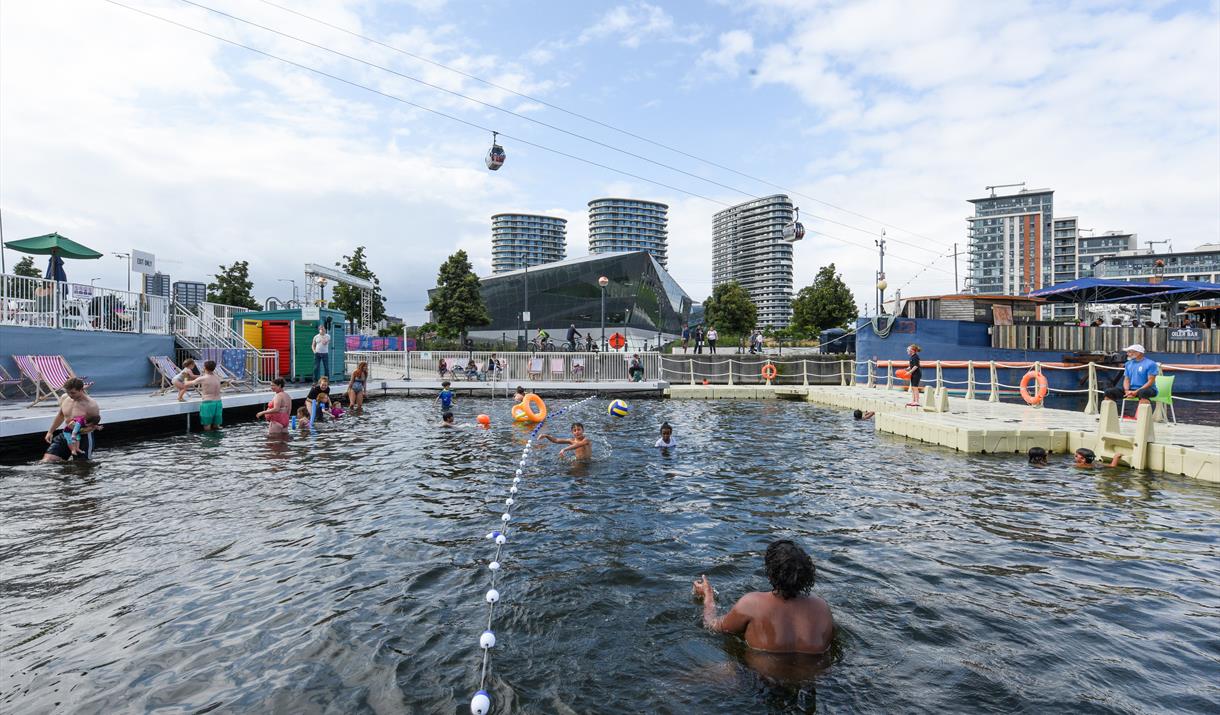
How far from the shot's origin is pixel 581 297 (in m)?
62.8

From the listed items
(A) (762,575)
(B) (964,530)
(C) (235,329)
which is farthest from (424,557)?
(C) (235,329)

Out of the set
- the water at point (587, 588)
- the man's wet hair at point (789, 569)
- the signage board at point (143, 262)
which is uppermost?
the signage board at point (143, 262)

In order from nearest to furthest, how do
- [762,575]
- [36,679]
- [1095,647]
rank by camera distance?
[36,679] → [1095,647] → [762,575]

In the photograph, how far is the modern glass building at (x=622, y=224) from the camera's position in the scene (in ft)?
614

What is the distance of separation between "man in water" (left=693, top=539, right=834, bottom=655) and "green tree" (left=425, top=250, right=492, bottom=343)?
46.5 metres

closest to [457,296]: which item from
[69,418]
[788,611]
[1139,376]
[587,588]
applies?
[69,418]

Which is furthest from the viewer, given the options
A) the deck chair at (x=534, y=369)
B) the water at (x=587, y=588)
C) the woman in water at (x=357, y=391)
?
the deck chair at (x=534, y=369)

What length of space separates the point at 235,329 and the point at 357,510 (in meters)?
19.8

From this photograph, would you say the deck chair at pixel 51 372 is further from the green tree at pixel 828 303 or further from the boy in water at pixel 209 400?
the green tree at pixel 828 303

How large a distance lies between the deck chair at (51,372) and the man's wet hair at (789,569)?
59.6 feet

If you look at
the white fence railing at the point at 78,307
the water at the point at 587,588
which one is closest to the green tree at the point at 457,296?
the white fence railing at the point at 78,307

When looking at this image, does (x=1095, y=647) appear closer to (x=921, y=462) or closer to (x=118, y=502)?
(x=921, y=462)

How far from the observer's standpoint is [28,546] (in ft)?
21.2

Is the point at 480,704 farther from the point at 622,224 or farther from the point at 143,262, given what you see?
the point at 622,224
